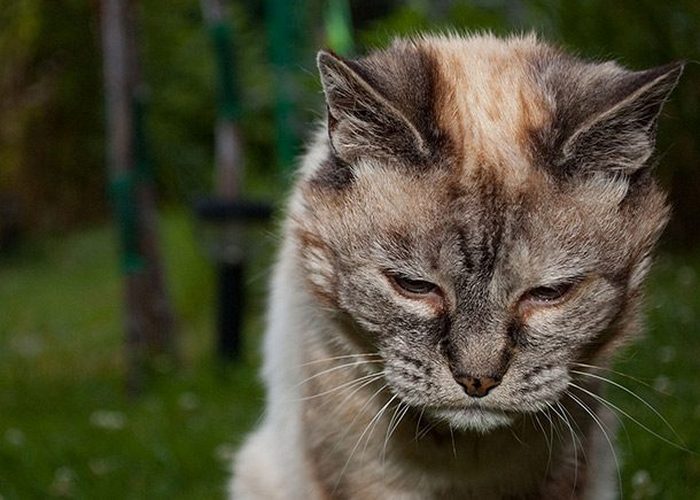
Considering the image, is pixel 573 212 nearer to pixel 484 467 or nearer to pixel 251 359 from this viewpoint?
pixel 484 467

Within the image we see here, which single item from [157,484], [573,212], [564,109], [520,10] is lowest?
[157,484]

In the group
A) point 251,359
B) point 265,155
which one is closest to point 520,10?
point 251,359

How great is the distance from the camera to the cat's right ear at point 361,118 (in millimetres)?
2787

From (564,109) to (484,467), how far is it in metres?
0.96

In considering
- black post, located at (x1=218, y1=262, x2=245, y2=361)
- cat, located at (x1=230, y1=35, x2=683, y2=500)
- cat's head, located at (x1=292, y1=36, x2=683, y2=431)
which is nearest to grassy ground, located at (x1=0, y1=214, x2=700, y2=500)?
black post, located at (x1=218, y1=262, x2=245, y2=361)

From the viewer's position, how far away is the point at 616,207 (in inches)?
113

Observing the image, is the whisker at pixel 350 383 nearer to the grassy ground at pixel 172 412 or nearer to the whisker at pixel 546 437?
the whisker at pixel 546 437

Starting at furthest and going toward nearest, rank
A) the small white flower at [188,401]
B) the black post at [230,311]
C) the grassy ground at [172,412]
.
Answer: the black post at [230,311]
the small white flower at [188,401]
the grassy ground at [172,412]

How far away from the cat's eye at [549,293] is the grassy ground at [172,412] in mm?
696

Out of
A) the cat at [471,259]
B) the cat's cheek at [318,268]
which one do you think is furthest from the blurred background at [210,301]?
the cat's cheek at [318,268]

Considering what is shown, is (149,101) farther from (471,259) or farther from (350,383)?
(471,259)

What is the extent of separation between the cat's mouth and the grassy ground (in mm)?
710

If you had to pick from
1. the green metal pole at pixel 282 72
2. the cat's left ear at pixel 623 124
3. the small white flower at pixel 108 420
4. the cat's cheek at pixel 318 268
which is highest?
the green metal pole at pixel 282 72

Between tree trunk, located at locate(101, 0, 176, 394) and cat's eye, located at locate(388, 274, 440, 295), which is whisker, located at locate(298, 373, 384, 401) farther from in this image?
tree trunk, located at locate(101, 0, 176, 394)
